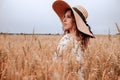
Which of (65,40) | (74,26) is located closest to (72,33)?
(74,26)

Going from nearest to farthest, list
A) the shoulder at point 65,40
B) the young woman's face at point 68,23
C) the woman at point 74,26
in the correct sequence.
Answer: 1. the shoulder at point 65,40
2. the woman at point 74,26
3. the young woman's face at point 68,23

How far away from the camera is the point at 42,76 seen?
95 centimetres

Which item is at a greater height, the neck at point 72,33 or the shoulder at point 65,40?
the neck at point 72,33

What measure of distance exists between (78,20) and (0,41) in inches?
19.5

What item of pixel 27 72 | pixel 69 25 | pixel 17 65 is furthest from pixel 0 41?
pixel 27 72

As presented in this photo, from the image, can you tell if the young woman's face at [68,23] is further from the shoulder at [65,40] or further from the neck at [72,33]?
the shoulder at [65,40]

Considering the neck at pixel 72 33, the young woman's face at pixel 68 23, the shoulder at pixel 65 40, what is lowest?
the shoulder at pixel 65 40

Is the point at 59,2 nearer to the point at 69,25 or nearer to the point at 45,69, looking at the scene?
the point at 69,25

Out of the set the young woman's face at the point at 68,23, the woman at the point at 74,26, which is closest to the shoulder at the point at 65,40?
the woman at the point at 74,26

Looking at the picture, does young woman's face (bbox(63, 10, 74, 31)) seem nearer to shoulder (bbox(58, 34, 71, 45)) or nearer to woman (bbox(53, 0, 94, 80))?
woman (bbox(53, 0, 94, 80))

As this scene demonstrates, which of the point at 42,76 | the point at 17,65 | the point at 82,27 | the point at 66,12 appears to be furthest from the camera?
the point at 66,12

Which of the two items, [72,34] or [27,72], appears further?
[72,34]

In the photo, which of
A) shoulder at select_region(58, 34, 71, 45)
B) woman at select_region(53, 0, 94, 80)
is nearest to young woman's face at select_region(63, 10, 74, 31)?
woman at select_region(53, 0, 94, 80)

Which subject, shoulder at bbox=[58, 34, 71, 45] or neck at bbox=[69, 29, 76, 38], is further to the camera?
neck at bbox=[69, 29, 76, 38]
